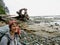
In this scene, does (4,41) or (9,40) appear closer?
(4,41)

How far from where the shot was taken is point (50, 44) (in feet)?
63.5

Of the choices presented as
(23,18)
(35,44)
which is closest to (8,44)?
(35,44)

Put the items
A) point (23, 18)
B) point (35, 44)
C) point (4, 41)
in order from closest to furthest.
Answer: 1. point (4, 41)
2. point (35, 44)
3. point (23, 18)

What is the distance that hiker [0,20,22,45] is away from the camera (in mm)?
6766

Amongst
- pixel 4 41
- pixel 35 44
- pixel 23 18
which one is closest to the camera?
pixel 4 41

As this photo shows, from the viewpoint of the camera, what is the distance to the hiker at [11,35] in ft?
22.2

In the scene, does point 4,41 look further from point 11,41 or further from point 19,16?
point 19,16

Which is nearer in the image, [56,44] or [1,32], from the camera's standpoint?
[1,32]

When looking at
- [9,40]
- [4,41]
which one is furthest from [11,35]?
[4,41]

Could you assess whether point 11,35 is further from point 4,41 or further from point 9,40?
point 4,41

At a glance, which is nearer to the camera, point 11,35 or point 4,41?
point 4,41

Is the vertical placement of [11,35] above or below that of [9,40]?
above

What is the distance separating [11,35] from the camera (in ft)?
22.7

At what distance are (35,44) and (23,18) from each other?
18.0 metres
